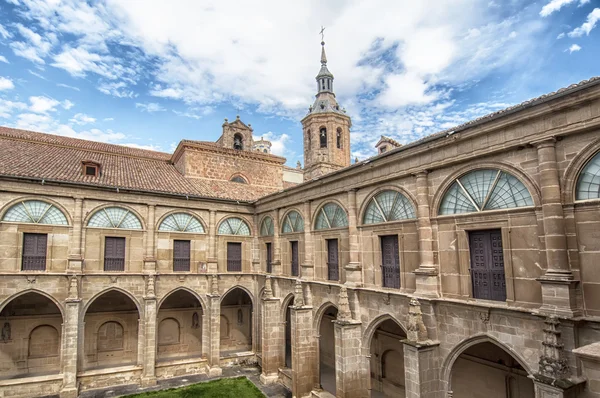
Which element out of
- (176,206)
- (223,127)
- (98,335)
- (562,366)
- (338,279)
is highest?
(223,127)

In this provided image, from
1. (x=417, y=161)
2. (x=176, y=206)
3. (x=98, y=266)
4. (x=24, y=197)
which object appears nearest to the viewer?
(x=417, y=161)

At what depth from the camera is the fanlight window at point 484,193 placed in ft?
31.1

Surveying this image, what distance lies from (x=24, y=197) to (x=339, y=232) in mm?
15063

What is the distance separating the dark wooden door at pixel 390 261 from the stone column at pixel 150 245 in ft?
42.3

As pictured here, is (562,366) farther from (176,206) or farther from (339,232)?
(176,206)

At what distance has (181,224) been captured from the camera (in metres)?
21.3

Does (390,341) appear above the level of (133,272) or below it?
below

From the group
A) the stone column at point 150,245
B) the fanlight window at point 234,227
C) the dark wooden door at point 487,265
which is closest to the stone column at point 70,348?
the stone column at point 150,245

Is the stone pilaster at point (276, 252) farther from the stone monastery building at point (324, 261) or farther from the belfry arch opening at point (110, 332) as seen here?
the belfry arch opening at point (110, 332)

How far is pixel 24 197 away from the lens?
17438 millimetres

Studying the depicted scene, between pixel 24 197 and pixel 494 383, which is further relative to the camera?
pixel 24 197

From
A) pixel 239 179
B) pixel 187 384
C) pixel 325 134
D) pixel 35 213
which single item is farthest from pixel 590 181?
pixel 325 134

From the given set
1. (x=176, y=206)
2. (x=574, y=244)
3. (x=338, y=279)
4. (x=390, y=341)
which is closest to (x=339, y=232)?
(x=338, y=279)

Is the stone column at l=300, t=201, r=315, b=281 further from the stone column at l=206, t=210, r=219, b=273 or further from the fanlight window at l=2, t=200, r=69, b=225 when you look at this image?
the fanlight window at l=2, t=200, r=69, b=225
